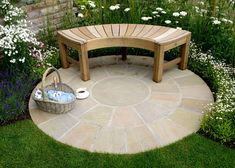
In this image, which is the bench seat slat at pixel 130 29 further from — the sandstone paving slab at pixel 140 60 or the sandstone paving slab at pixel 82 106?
the sandstone paving slab at pixel 82 106

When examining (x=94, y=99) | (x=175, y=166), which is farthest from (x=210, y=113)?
(x=94, y=99)

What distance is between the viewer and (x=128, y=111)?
365 cm

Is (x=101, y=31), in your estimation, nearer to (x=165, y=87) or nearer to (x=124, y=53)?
(x=124, y=53)

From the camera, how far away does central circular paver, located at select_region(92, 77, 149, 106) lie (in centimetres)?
384

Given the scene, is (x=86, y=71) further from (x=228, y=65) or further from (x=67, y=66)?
(x=228, y=65)

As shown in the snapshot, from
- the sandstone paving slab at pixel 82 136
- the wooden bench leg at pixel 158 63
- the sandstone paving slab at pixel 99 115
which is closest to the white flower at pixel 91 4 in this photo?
the wooden bench leg at pixel 158 63

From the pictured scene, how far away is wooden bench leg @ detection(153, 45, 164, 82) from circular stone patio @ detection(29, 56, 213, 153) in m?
0.10

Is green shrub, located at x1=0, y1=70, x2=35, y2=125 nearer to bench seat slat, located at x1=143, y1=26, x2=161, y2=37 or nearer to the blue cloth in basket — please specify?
the blue cloth in basket

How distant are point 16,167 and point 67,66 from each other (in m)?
1.91

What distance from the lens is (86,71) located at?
420cm

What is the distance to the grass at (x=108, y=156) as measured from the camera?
9.76 ft

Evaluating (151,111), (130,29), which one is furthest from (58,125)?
(130,29)

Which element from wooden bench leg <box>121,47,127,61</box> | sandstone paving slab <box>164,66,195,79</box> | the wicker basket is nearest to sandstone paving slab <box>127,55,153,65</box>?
wooden bench leg <box>121,47,127,61</box>

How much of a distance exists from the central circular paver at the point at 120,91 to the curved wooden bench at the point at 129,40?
0.82 ft
